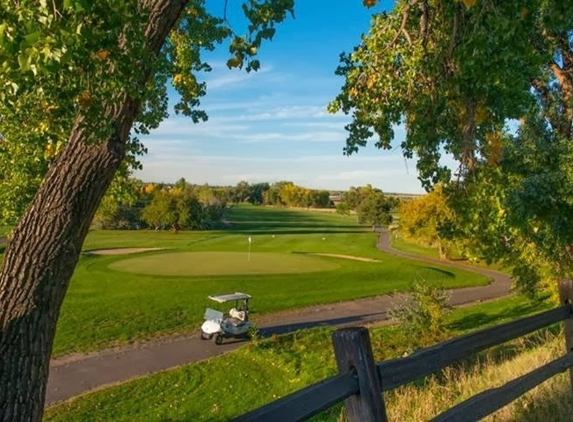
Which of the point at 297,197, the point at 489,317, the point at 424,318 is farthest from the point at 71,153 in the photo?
the point at 297,197

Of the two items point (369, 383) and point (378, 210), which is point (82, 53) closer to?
point (369, 383)

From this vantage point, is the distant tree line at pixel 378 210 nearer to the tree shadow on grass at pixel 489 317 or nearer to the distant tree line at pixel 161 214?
the distant tree line at pixel 161 214

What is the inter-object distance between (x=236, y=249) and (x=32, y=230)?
51263 mm

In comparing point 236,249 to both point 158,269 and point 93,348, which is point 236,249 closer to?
point 158,269

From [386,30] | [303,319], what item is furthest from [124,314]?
[386,30]

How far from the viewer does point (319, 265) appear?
4544 centimetres

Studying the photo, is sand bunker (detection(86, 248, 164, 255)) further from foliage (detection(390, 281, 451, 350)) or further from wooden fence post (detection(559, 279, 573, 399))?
wooden fence post (detection(559, 279, 573, 399))

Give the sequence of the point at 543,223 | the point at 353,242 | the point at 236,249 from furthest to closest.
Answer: the point at 353,242 → the point at 236,249 → the point at 543,223

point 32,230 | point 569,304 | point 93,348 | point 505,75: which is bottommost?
point 93,348

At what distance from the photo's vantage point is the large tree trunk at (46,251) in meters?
4.01

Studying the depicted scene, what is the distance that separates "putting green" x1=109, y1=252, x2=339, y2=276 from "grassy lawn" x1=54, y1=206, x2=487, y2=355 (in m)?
0.09

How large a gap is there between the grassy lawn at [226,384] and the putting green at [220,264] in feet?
56.7

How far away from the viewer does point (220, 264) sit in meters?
43.5

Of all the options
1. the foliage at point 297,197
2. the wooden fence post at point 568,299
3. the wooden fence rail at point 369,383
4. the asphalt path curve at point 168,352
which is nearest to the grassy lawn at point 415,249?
the asphalt path curve at point 168,352
